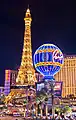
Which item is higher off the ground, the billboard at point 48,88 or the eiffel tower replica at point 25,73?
the eiffel tower replica at point 25,73

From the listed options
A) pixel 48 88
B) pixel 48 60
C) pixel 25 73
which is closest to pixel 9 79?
pixel 25 73

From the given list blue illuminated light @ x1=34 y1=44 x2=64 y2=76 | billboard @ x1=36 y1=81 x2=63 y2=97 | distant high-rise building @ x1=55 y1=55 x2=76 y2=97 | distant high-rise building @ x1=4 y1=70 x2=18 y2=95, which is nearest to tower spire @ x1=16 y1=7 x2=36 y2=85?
billboard @ x1=36 y1=81 x2=63 y2=97

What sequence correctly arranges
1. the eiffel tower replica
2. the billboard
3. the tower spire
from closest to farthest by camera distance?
the billboard → the eiffel tower replica → the tower spire

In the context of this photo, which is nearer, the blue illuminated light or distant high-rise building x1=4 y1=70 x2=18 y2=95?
the blue illuminated light

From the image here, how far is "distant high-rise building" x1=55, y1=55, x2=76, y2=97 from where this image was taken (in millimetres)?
75000

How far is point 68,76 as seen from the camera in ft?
251

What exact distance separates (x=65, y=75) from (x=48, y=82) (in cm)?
4039

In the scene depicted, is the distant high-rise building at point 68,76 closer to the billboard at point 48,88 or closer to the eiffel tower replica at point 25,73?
the eiffel tower replica at point 25,73

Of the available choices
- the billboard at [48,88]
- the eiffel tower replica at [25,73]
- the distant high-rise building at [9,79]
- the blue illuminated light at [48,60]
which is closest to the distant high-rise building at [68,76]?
the distant high-rise building at [9,79]

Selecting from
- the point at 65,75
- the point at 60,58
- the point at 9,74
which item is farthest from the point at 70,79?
the point at 60,58

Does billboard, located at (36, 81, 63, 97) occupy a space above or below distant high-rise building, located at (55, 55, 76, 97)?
below

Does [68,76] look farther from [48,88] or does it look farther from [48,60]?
[48,60]

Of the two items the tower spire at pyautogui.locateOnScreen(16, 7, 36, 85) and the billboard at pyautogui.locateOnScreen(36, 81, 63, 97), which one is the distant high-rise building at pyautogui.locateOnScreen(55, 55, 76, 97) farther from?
the billboard at pyautogui.locateOnScreen(36, 81, 63, 97)

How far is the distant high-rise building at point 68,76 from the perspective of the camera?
75.0 metres
